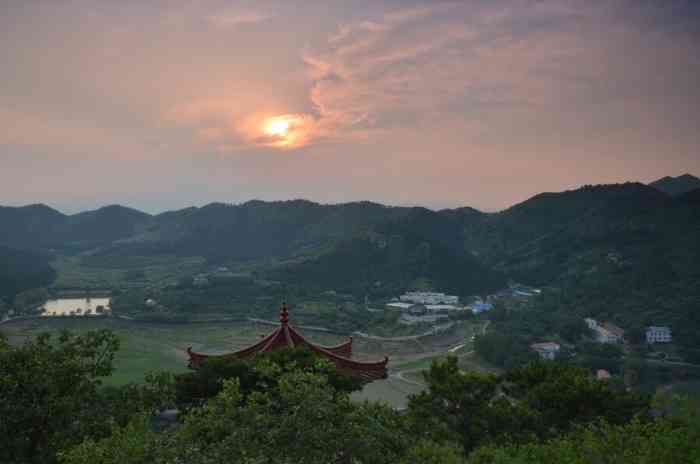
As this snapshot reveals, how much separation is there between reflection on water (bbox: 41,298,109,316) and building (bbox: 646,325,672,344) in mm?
58785

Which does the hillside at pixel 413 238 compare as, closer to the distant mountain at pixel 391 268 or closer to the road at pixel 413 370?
the distant mountain at pixel 391 268

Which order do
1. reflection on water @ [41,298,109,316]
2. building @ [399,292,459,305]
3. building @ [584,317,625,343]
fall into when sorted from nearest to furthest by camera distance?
building @ [584,317,625,343], reflection on water @ [41,298,109,316], building @ [399,292,459,305]

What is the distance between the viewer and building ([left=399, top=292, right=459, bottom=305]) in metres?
72.3

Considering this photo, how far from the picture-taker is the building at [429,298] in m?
72.3

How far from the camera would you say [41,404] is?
9086 mm

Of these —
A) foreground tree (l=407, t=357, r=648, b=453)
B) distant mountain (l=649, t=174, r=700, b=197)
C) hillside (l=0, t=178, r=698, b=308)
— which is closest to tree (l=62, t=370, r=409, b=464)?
foreground tree (l=407, t=357, r=648, b=453)

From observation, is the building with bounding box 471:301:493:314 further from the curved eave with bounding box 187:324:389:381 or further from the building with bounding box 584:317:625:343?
the curved eave with bounding box 187:324:389:381

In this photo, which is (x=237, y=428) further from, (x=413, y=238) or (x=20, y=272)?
(x=20, y=272)

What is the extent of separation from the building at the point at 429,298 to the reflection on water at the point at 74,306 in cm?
3822

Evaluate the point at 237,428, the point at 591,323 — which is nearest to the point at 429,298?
the point at 591,323

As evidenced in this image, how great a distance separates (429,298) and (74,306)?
46.2m

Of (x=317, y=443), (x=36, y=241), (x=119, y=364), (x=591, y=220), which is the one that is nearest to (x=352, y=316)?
(x=119, y=364)

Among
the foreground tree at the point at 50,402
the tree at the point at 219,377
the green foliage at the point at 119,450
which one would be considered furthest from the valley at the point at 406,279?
the green foliage at the point at 119,450

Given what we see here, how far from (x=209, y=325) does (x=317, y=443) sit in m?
58.4
